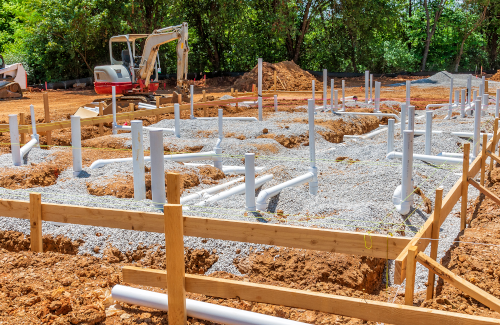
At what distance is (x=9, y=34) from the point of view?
39.3 meters

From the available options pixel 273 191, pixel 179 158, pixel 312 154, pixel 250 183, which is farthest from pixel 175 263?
pixel 179 158

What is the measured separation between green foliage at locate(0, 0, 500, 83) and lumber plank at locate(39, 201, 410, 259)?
25441mm

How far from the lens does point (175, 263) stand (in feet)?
11.2

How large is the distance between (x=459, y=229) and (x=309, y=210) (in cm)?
190

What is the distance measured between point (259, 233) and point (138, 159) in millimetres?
2917

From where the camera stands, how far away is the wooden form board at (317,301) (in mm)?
2976

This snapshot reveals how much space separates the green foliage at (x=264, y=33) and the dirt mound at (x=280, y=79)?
3259mm

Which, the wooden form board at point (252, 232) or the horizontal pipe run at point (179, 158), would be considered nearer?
the wooden form board at point (252, 232)

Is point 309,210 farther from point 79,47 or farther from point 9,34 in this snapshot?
point 9,34

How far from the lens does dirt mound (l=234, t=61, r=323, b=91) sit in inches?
1076

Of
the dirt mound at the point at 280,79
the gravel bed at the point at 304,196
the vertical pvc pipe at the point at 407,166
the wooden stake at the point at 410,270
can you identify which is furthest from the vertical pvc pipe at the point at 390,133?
the dirt mound at the point at 280,79

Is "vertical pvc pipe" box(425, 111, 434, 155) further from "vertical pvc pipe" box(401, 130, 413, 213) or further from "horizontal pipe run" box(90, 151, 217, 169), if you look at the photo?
"horizontal pipe run" box(90, 151, 217, 169)

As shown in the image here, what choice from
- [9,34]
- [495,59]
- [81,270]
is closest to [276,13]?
[495,59]

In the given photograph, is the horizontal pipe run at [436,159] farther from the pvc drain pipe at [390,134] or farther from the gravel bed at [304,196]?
the pvc drain pipe at [390,134]
